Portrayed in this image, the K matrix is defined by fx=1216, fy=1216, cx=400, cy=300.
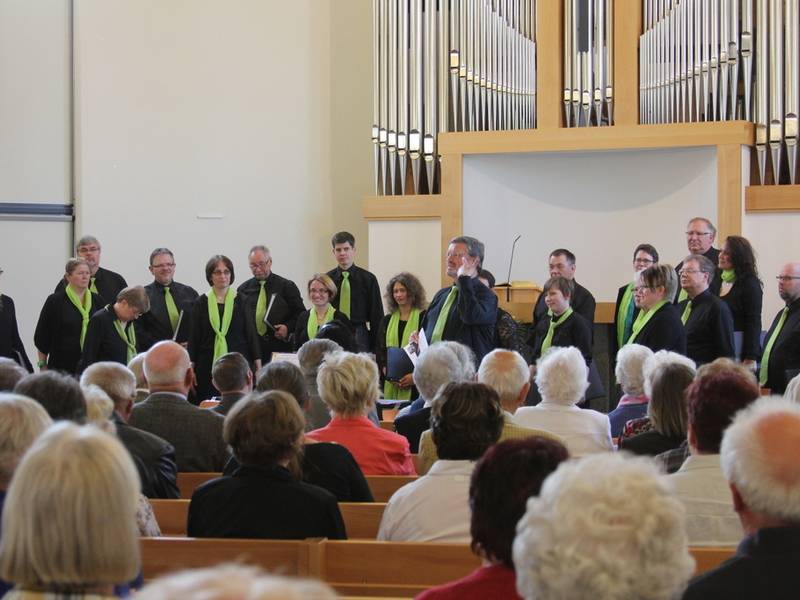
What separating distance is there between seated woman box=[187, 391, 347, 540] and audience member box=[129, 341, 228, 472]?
4.70 ft

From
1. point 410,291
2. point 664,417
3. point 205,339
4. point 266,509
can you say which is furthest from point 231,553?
point 205,339

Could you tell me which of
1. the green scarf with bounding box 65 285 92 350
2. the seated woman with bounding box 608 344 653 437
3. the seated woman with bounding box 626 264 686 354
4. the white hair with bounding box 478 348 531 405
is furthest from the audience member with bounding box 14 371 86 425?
the green scarf with bounding box 65 285 92 350

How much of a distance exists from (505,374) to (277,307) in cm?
466

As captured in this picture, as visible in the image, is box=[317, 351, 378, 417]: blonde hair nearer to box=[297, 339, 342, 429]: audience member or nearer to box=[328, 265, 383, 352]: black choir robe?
box=[297, 339, 342, 429]: audience member

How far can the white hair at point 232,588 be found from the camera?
3.61 ft

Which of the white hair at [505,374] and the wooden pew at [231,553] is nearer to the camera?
the wooden pew at [231,553]

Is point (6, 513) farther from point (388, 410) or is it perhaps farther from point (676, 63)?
point (676, 63)

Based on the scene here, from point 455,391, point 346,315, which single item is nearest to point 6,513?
point 455,391

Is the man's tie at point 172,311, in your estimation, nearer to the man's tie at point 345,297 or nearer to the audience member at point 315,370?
the man's tie at point 345,297

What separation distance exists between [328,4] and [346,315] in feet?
10.7

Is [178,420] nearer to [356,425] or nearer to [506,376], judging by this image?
[356,425]

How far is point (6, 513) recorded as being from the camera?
1.87 m

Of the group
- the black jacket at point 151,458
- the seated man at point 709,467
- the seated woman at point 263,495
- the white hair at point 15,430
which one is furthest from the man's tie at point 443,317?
the white hair at point 15,430

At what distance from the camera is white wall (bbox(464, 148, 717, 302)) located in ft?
33.1
